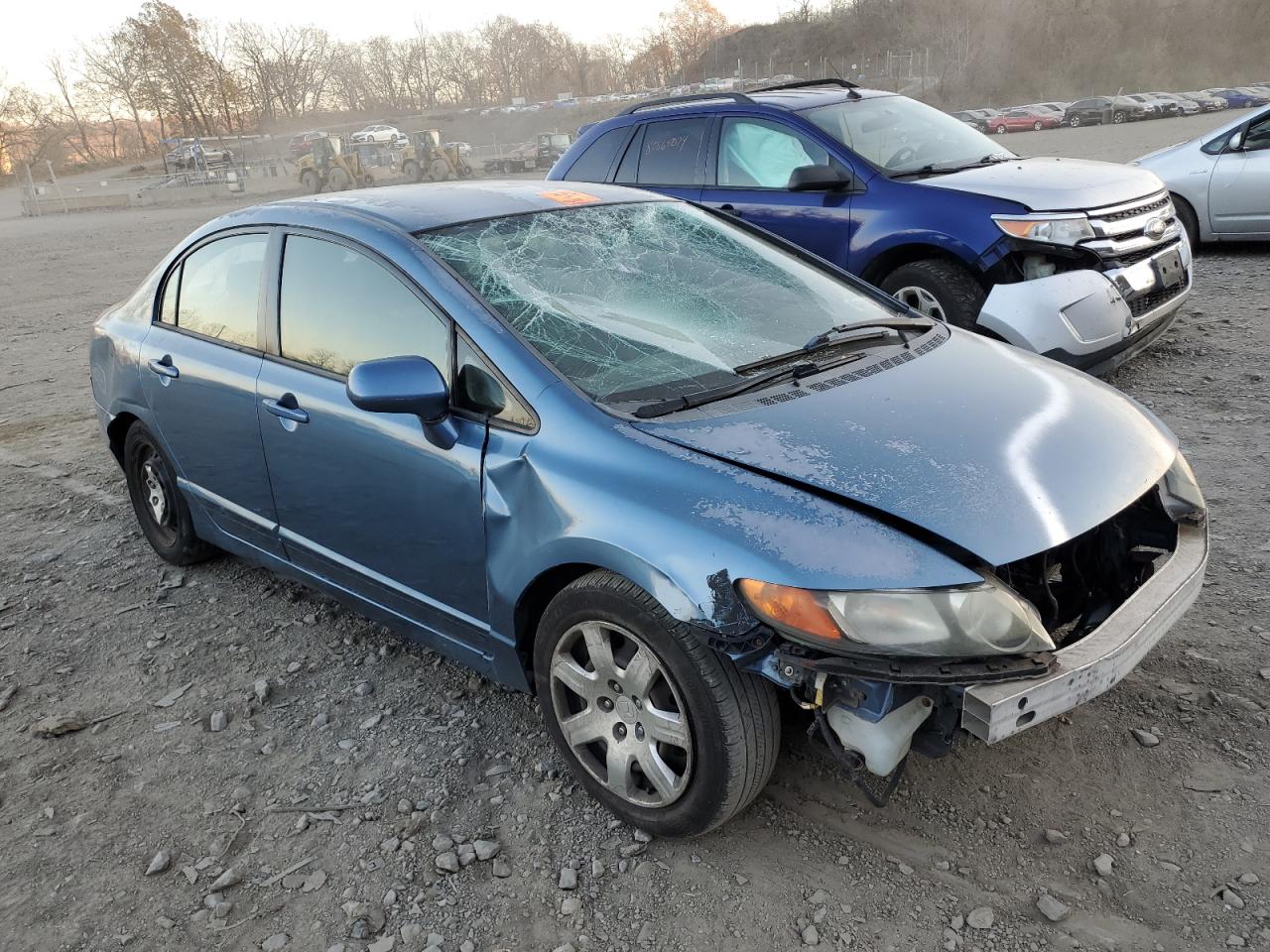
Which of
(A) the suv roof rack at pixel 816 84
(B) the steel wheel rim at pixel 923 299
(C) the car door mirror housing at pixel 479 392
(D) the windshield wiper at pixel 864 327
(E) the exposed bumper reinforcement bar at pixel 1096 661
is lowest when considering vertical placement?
(B) the steel wheel rim at pixel 923 299

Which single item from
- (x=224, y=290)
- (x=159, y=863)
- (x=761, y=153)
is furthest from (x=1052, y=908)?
(x=761, y=153)

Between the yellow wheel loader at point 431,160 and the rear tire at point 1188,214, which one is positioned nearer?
the rear tire at point 1188,214

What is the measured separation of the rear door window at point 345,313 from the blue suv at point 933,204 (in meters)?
3.41

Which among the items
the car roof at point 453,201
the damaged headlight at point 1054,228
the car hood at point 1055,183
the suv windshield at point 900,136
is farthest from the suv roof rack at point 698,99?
the car roof at point 453,201

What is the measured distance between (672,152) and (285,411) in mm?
4440

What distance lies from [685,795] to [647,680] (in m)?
0.30

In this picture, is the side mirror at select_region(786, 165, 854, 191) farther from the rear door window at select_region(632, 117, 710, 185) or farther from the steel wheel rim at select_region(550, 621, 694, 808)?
the steel wheel rim at select_region(550, 621, 694, 808)

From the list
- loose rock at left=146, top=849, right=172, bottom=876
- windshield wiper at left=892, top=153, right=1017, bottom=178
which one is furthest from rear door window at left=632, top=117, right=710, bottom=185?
loose rock at left=146, top=849, right=172, bottom=876

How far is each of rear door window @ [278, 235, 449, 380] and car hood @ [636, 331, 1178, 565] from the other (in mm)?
826

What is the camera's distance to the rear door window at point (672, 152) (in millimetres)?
6633

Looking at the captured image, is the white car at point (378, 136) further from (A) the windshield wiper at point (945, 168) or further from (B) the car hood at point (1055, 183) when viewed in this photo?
(B) the car hood at point (1055, 183)

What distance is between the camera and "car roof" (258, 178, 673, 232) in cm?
305

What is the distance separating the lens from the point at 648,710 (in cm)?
233

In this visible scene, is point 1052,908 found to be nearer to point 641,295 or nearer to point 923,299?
point 641,295
